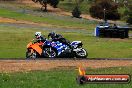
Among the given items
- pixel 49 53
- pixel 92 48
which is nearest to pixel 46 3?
pixel 92 48

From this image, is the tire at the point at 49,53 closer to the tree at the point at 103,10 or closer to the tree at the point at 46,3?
the tree at the point at 103,10

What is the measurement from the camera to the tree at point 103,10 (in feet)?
307

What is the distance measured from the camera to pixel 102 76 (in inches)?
273

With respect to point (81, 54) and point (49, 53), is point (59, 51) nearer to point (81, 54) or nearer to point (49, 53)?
point (49, 53)

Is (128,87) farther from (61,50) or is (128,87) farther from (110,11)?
(110,11)

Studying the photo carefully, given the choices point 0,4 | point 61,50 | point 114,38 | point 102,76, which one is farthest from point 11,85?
point 0,4

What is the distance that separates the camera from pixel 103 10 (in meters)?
93.1

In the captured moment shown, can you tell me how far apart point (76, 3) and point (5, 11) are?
26.7 metres

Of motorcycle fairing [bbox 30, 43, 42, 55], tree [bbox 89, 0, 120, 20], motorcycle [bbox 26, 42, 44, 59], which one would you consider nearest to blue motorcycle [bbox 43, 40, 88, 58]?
motorcycle [bbox 26, 42, 44, 59]

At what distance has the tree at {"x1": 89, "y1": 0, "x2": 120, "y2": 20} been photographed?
9344cm

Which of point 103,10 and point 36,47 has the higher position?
point 36,47

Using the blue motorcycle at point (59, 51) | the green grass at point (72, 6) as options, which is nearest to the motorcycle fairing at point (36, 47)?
the blue motorcycle at point (59, 51)

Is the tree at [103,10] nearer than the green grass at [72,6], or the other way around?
the tree at [103,10]

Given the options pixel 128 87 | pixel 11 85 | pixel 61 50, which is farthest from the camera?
pixel 61 50
